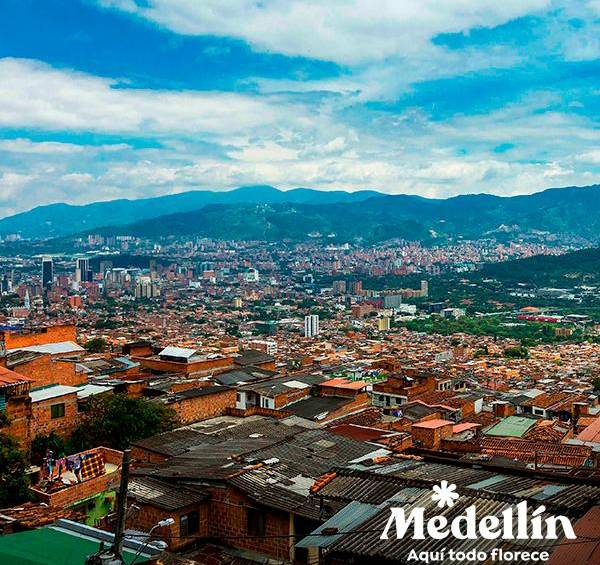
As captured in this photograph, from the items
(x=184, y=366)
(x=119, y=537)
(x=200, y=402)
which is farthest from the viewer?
(x=184, y=366)

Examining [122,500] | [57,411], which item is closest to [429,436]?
[57,411]

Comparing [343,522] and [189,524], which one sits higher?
[343,522]

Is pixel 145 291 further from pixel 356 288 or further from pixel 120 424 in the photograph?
A: pixel 120 424

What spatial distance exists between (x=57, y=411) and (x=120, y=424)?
48.1 inches

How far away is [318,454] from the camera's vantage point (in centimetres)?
938

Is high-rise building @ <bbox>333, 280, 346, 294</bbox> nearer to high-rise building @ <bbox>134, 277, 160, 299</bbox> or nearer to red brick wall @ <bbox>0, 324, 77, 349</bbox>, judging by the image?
high-rise building @ <bbox>134, 277, 160, 299</bbox>

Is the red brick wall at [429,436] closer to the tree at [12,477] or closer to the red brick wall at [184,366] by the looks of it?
the tree at [12,477]

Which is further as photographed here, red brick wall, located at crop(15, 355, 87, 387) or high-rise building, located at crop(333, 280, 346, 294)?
high-rise building, located at crop(333, 280, 346, 294)

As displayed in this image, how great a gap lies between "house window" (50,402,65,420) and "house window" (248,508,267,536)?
22.3 feet

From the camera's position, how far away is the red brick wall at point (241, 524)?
23.6 feet

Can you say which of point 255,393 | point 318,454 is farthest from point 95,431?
point 318,454

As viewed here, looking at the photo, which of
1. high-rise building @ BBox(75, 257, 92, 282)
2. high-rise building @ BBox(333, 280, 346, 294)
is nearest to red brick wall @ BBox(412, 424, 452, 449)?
high-rise building @ BBox(333, 280, 346, 294)

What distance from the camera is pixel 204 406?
49.2 ft

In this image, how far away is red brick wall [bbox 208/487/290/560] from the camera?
23.6ft
